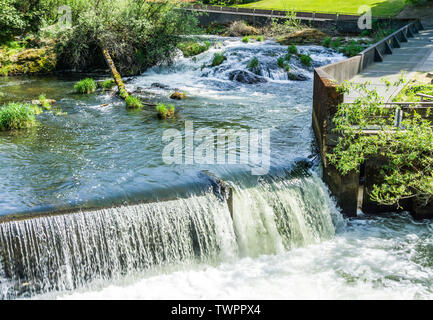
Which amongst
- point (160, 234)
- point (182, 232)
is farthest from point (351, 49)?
point (160, 234)

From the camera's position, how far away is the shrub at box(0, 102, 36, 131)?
15.2 meters

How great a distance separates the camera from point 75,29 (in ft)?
82.8

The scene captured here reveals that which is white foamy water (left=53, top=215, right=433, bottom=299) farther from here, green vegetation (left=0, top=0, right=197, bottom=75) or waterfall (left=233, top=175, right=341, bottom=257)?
green vegetation (left=0, top=0, right=197, bottom=75)

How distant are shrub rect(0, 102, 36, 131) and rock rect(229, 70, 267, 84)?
11773 mm

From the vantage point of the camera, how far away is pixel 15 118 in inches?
599

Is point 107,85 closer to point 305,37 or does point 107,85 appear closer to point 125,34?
point 125,34

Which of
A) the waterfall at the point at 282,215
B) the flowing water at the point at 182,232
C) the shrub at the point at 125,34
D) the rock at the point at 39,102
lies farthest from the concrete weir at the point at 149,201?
the shrub at the point at 125,34

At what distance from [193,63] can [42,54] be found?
29.9 ft

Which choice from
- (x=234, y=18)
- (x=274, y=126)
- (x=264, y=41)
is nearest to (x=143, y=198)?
(x=274, y=126)

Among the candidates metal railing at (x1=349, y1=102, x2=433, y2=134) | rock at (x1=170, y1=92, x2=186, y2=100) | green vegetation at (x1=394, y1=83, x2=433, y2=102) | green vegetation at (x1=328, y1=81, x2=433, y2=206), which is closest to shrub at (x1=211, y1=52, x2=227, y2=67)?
rock at (x1=170, y1=92, x2=186, y2=100)

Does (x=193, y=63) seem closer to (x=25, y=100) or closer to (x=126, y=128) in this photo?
(x=25, y=100)

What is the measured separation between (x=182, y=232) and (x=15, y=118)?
28.7ft
